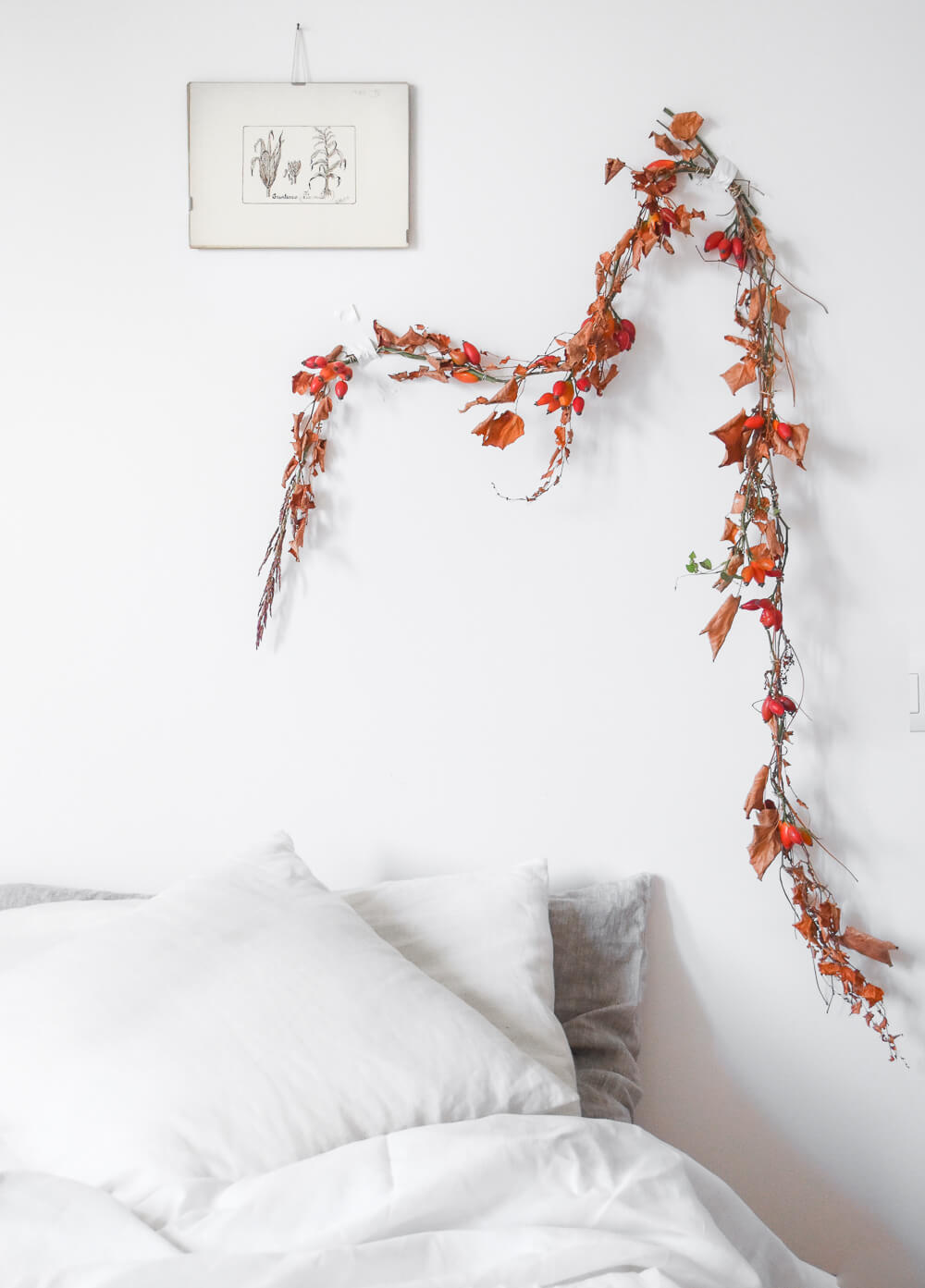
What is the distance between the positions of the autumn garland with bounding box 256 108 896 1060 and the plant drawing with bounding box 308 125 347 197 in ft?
0.83

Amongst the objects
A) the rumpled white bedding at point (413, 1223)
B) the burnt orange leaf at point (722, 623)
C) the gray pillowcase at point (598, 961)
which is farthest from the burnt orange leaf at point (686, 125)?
the rumpled white bedding at point (413, 1223)

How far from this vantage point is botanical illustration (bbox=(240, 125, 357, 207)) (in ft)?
4.77

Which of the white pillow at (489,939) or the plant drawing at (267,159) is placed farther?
the plant drawing at (267,159)

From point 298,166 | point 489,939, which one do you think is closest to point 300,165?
point 298,166

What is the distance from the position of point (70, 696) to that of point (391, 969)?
0.73 metres

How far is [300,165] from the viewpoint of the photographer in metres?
1.46

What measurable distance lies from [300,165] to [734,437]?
789 millimetres

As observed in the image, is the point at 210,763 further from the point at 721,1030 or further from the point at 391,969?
the point at 721,1030

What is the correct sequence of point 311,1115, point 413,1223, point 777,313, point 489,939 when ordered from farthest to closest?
point 777,313
point 489,939
point 311,1115
point 413,1223

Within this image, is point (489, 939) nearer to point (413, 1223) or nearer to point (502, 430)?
point (413, 1223)

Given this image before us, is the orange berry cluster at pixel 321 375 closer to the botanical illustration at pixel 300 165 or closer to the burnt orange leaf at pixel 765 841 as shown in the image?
the botanical illustration at pixel 300 165

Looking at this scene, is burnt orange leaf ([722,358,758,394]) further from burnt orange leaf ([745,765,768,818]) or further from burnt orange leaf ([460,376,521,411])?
burnt orange leaf ([745,765,768,818])

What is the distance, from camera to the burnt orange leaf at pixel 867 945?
53.8 inches

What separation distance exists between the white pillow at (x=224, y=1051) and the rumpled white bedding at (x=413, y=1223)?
0.16 feet
